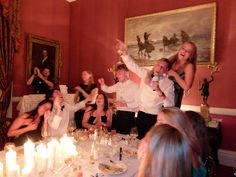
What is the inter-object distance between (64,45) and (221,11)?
4.11m

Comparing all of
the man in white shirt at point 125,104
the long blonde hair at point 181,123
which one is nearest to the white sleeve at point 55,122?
the man in white shirt at point 125,104

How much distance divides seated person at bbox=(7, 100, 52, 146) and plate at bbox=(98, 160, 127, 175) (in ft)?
4.99

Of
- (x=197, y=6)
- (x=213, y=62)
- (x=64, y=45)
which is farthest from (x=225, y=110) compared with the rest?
(x=64, y=45)

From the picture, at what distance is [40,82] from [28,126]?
2419 mm

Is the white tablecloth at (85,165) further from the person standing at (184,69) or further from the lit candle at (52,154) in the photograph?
the person standing at (184,69)

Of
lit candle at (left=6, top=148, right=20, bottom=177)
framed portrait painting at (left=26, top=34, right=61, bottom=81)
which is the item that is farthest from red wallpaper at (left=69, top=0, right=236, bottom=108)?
lit candle at (left=6, top=148, right=20, bottom=177)

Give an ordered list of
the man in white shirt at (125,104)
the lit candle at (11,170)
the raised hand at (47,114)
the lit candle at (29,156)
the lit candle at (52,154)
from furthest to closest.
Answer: the man in white shirt at (125,104)
the raised hand at (47,114)
the lit candle at (52,154)
the lit candle at (29,156)
the lit candle at (11,170)

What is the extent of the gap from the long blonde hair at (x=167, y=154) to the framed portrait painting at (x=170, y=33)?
365 cm

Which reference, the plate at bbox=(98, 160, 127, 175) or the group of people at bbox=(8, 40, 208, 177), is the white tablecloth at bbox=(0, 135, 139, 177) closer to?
the plate at bbox=(98, 160, 127, 175)

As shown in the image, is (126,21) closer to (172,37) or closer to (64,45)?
(172,37)

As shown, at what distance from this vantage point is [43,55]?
5.69m

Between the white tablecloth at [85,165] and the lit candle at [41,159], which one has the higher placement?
the lit candle at [41,159]

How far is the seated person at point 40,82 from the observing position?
531 cm

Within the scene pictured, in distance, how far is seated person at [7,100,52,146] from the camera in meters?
3.06
